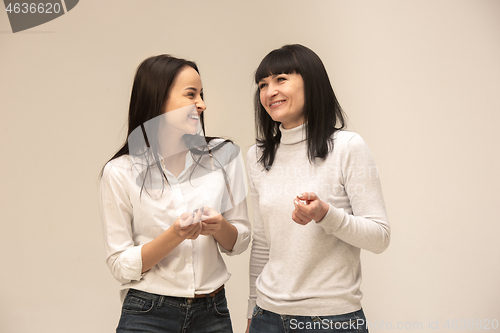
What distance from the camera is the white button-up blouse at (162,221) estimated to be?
114 centimetres

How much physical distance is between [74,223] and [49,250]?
19 centimetres

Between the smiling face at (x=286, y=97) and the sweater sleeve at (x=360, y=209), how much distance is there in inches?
7.3

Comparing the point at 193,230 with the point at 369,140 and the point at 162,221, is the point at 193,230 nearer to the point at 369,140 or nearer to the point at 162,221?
the point at 162,221

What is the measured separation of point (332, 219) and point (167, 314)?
50 centimetres

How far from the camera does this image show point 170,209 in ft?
3.90

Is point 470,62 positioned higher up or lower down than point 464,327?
higher up

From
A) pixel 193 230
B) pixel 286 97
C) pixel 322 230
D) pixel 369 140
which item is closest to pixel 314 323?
pixel 322 230

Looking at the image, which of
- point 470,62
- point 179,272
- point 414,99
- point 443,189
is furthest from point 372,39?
point 179,272

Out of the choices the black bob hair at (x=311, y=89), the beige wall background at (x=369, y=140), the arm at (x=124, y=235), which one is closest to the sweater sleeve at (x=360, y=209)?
the black bob hair at (x=311, y=89)

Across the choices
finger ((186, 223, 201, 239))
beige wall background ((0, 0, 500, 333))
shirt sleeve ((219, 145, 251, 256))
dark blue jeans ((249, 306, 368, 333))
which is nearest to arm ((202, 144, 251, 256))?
shirt sleeve ((219, 145, 251, 256))

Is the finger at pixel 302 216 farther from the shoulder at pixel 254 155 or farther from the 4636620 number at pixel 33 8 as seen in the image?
the 4636620 number at pixel 33 8

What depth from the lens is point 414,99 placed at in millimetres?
2201

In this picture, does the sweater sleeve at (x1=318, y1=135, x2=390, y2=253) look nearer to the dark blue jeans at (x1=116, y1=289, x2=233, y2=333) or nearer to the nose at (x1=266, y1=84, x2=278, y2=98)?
the nose at (x1=266, y1=84, x2=278, y2=98)

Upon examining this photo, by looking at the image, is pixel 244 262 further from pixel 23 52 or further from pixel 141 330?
pixel 23 52
